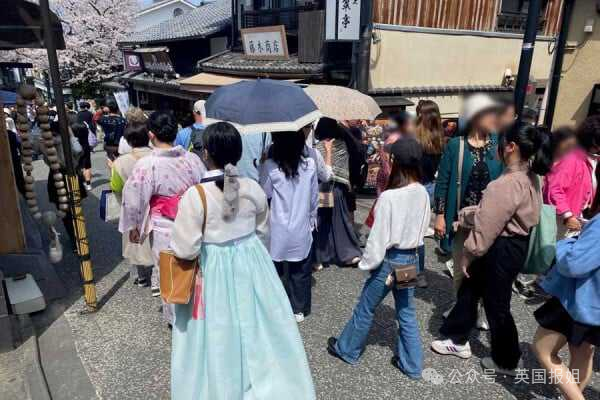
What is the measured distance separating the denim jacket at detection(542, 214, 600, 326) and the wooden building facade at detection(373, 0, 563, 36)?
687 cm

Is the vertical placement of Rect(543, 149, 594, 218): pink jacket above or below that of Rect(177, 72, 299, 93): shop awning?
below

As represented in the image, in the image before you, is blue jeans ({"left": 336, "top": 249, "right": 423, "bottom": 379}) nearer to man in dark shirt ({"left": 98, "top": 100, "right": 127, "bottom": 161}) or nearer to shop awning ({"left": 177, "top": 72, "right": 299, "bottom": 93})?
man in dark shirt ({"left": 98, "top": 100, "right": 127, "bottom": 161})

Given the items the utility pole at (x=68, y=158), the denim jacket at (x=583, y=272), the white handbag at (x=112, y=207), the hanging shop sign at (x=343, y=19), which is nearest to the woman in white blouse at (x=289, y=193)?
the white handbag at (x=112, y=207)

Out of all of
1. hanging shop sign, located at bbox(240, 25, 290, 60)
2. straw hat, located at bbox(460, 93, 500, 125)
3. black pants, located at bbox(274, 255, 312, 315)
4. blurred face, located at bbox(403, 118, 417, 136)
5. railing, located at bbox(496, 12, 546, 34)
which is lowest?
black pants, located at bbox(274, 255, 312, 315)

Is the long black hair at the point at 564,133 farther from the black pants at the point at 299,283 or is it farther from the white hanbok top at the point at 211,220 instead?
the white hanbok top at the point at 211,220

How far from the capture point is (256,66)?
9.91 metres

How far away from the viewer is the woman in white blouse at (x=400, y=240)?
8.56ft

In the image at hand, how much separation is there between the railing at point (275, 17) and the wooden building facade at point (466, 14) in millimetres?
1921

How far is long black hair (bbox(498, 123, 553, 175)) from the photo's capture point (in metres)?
2.48

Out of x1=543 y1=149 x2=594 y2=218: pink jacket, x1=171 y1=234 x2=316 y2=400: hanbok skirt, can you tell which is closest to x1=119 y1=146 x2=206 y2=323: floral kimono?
x1=171 y1=234 x2=316 y2=400: hanbok skirt

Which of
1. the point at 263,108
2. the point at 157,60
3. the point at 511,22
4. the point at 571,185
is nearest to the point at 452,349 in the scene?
the point at 571,185

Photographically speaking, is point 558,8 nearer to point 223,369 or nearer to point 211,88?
point 211,88

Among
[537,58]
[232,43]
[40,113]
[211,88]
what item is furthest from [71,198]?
[537,58]

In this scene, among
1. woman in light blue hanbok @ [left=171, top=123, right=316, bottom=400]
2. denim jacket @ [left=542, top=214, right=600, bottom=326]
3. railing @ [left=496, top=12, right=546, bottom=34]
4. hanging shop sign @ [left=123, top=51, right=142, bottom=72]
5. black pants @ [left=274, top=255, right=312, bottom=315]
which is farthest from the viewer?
hanging shop sign @ [left=123, top=51, right=142, bottom=72]
